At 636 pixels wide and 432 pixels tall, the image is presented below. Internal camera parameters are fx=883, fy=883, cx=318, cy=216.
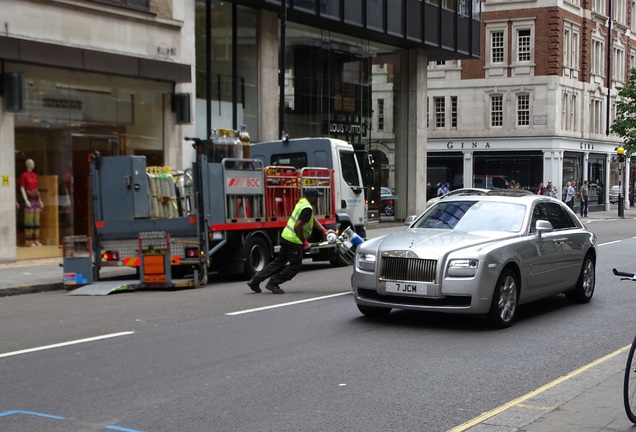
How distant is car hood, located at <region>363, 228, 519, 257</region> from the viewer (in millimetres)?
10484

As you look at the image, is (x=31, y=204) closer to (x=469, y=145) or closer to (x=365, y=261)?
(x=365, y=261)

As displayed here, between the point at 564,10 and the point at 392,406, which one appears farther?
the point at 564,10

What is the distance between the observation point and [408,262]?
10469 millimetres

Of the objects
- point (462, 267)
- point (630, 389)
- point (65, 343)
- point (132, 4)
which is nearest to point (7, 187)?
point (132, 4)

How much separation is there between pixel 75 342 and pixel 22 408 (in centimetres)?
298

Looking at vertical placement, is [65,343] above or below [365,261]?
below

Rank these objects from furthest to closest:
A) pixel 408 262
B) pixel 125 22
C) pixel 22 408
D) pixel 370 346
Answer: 1. pixel 125 22
2. pixel 408 262
3. pixel 370 346
4. pixel 22 408

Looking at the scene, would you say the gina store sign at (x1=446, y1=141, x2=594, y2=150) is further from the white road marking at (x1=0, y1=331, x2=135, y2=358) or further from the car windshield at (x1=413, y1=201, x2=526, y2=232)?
the white road marking at (x1=0, y1=331, x2=135, y2=358)

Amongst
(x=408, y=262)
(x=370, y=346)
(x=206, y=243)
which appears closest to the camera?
(x=370, y=346)

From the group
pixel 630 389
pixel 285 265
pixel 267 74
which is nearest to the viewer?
pixel 630 389

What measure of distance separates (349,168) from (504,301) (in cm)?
1018

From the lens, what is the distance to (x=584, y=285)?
1297cm

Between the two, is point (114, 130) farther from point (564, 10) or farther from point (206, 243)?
point (564, 10)

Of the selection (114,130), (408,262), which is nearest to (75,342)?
(408,262)
